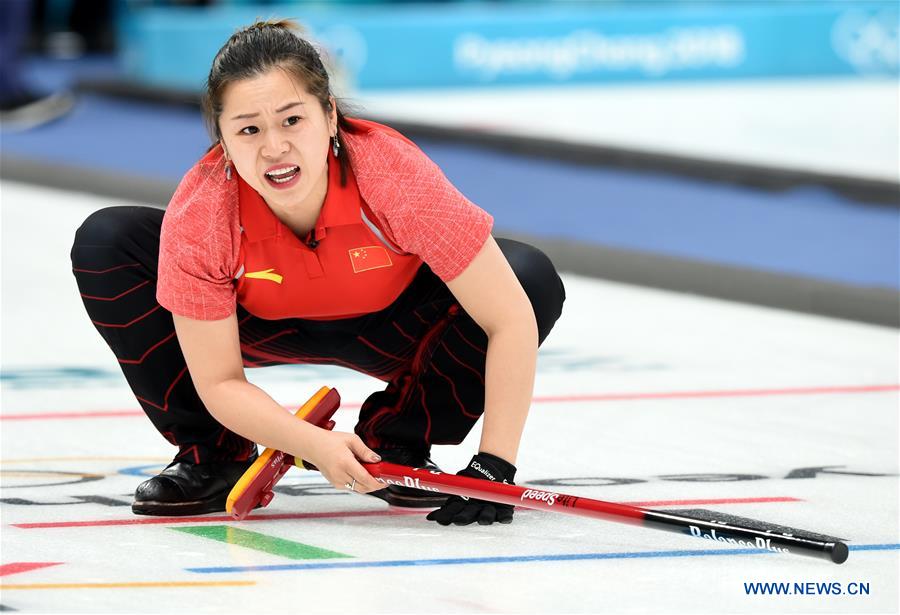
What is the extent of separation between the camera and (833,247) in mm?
4094

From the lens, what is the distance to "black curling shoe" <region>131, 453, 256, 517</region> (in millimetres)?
2166

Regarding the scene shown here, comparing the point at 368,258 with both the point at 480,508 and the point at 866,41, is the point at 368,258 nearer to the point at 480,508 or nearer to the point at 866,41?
the point at 480,508

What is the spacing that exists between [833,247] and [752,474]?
1.80m

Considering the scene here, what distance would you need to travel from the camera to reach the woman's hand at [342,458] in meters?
1.99

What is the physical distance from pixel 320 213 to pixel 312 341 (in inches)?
11.0

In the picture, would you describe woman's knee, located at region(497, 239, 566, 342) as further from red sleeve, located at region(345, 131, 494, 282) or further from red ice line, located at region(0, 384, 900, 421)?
red ice line, located at region(0, 384, 900, 421)

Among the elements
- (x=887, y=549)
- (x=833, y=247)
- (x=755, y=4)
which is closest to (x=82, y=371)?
(x=887, y=549)

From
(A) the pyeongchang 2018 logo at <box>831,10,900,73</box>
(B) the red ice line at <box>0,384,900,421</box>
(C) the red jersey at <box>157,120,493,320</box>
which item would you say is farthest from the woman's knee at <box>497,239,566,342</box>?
(A) the pyeongchang 2018 logo at <box>831,10,900,73</box>

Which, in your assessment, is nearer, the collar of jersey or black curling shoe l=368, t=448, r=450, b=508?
the collar of jersey

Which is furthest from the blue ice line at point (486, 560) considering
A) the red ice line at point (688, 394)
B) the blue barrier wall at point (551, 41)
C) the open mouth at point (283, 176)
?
the blue barrier wall at point (551, 41)

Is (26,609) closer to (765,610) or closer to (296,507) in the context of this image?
(296,507)

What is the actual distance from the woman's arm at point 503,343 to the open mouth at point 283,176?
0.26 meters

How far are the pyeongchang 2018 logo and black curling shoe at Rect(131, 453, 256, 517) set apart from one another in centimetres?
496

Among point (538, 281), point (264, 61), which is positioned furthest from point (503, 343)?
point (264, 61)
